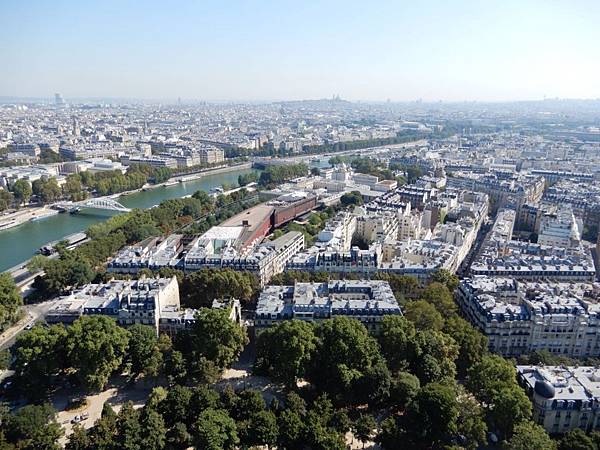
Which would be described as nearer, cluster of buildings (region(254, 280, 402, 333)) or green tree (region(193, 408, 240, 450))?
green tree (region(193, 408, 240, 450))

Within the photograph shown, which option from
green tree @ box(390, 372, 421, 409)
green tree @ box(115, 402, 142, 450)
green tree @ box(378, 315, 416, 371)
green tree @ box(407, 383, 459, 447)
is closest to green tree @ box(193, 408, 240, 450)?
green tree @ box(115, 402, 142, 450)

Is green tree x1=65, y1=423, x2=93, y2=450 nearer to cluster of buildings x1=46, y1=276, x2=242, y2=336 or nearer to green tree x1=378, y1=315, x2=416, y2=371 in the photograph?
cluster of buildings x1=46, y1=276, x2=242, y2=336

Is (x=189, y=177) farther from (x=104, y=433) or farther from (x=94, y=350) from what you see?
(x=104, y=433)

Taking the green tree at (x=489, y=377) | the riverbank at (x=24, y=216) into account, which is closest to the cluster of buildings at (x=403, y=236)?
the green tree at (x=489, y=377)

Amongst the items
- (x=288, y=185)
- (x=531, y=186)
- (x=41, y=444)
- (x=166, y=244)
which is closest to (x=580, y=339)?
(x=41, y=444)

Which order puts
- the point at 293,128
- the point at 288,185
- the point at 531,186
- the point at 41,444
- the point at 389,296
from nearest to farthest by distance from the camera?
the point at 41,444
the point at 389,296
the point at 531,186
the point at 288,185
the point at 293,128

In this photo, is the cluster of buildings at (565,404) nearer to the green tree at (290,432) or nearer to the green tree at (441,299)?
the green tree at (441,299)

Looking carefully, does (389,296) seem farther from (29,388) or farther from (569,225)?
(569,225)
